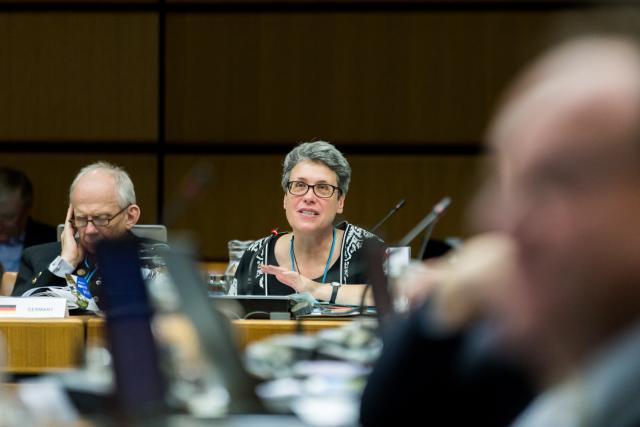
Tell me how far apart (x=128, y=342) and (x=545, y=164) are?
2.06 feet

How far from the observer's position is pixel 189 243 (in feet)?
3.76

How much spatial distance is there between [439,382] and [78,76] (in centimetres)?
499

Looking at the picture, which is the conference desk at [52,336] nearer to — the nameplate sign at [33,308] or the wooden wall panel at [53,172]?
the nameplate sign at [33,308]

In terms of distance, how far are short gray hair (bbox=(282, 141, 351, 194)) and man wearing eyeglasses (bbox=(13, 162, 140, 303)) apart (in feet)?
1.97

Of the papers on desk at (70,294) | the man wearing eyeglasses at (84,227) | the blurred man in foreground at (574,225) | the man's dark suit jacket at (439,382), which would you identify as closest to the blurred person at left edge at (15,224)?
the man wearing eyeglasses at (84,227)

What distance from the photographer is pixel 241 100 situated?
5.74 metres

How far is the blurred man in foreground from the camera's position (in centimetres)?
40

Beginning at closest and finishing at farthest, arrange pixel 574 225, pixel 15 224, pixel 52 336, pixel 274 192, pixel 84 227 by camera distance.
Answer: pixel 574 225, pixel 52 336, pixel 84 227, pixel 15 224, pixel 274 192

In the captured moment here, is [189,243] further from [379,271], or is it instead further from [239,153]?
[239,153]

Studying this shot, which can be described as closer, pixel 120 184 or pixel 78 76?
pixel 120 184

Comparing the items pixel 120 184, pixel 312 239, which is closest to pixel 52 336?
pixel 120 184

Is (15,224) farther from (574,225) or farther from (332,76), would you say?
(574,225)

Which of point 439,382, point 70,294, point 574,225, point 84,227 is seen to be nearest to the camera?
point 574,225

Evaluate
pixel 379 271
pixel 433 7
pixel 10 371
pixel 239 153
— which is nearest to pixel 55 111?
pixel 239 153
